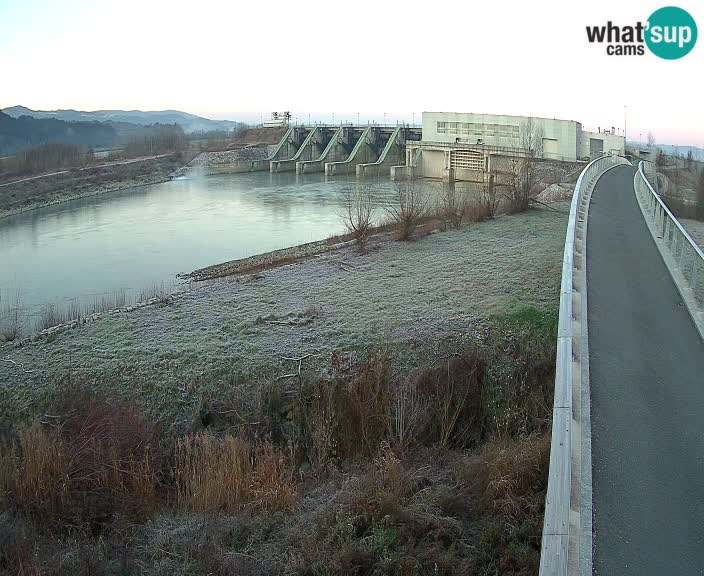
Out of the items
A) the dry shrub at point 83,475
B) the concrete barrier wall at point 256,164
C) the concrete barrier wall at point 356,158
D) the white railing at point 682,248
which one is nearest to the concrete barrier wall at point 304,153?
the concrete barrier wall at point 256,164

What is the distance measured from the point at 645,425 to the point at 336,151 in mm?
56943

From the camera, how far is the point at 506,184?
25.7m

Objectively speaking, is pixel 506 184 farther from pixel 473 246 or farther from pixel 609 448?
pixel 609 448

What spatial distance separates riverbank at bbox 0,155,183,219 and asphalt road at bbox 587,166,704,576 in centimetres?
3302

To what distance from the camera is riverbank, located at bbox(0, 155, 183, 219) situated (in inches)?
1452

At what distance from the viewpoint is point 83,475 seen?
24.1 ft

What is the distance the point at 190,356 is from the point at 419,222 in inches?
454

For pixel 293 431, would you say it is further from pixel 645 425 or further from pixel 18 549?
pixel 645 425

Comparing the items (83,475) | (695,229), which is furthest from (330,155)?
(83,475)

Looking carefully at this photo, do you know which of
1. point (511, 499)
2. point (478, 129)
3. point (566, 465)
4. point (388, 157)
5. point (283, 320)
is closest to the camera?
point (566, 465)

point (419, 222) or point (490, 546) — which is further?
point (419, 222)

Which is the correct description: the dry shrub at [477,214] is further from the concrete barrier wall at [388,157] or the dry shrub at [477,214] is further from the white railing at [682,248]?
the concrete barrier wall at [388,157]

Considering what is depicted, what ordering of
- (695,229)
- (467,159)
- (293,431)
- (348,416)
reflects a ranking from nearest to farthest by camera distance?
(348,416) < (293,431) < (695,229) < (467,159)

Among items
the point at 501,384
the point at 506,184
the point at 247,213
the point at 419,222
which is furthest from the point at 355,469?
the point at 247,213
